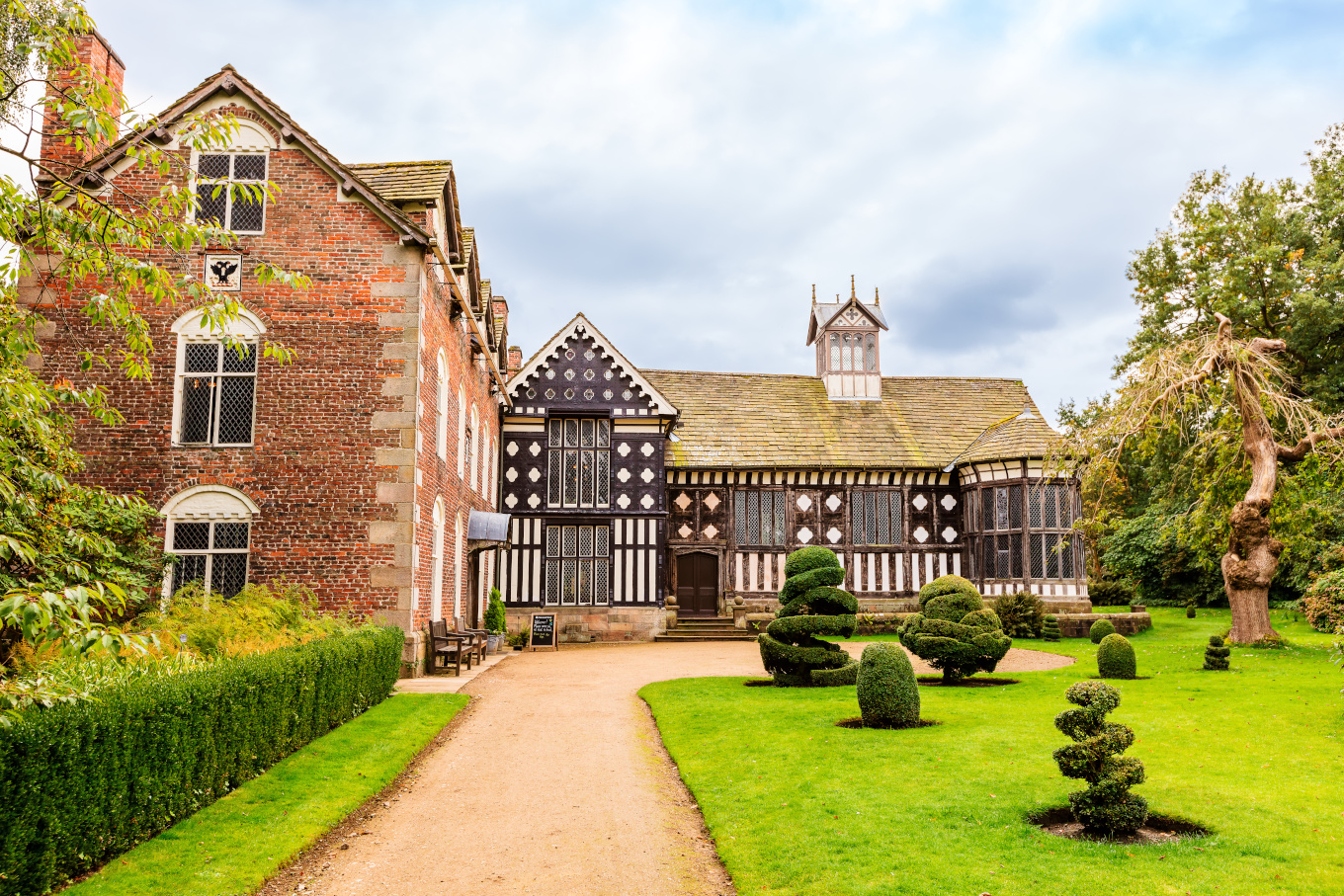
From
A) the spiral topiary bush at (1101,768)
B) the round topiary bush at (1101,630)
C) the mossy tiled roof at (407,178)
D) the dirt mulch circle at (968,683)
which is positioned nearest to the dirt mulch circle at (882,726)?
the spiral topiary bush at (1101,768)

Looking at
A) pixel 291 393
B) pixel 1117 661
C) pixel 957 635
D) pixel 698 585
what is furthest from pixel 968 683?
pixel 698 585

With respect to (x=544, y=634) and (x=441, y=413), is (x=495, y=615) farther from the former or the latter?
(x=441, y=413)

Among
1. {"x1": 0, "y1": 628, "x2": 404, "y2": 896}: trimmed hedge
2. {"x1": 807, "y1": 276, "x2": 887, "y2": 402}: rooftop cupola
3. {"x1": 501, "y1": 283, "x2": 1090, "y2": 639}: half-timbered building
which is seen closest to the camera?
{"x1": 0, "y1": 628, "x2": 404, "y2": 896}: trimmed hedge

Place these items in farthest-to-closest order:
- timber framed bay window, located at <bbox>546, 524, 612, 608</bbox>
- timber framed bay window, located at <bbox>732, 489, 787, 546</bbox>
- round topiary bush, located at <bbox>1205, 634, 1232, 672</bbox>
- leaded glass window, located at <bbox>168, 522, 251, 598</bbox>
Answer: timber framed bay window, located at <bbox>732, 489, 787, 546</bbox> < timber framed bay window, located at <bbox>546, 524, 612, 608</bbox> < round topiary bush, located at <bbox>1205, 634, 1232, 672</bbox> < leaded glass window, located at <bbox>168, 522, 251, 598</bbox>

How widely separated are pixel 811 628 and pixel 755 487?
Answer: 45.6 ft

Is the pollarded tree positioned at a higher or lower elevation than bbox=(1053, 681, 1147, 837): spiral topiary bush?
higher

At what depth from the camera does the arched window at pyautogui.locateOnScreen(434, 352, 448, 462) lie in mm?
18203

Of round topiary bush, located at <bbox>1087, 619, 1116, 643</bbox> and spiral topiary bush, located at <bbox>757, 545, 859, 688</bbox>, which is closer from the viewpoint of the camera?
spiral topiary bush, located at <bbox>757, 545, 859, 688</bbox>

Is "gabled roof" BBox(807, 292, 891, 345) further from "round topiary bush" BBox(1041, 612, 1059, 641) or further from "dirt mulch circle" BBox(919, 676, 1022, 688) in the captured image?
"dirt mulch circle" BBox(919, 676, 1022, 688)

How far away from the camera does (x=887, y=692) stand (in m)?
11.7

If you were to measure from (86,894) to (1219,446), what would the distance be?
75.8ft

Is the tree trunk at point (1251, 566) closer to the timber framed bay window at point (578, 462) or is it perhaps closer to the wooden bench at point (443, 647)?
the timber framed bay window at point (578, 462)

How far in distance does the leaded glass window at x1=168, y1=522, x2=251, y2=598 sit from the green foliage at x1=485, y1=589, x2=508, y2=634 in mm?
9104

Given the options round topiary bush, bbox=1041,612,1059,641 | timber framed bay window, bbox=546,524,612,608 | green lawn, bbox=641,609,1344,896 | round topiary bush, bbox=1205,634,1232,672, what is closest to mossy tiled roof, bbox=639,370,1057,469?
timber framed bay window, bbox=546,524,612,608
